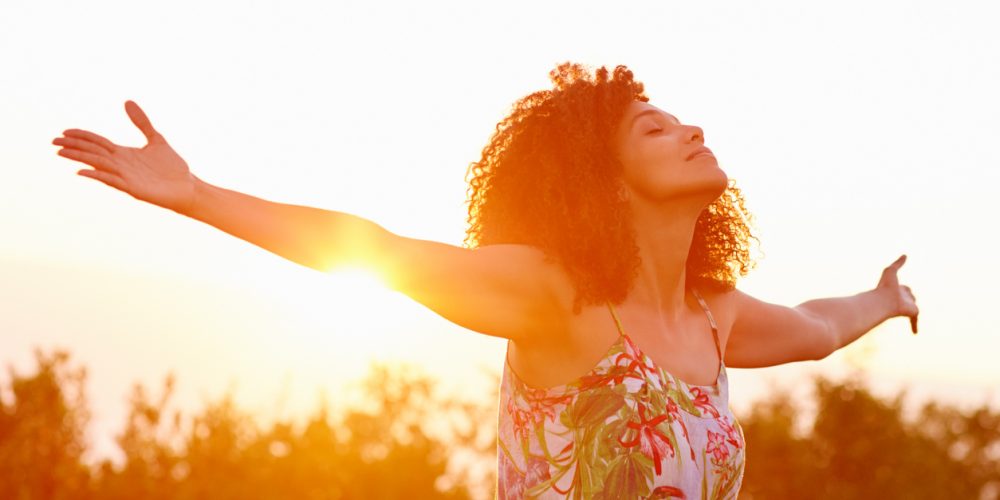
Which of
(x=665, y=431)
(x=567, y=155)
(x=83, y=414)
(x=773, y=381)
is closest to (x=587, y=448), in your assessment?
(x=665, y=431)

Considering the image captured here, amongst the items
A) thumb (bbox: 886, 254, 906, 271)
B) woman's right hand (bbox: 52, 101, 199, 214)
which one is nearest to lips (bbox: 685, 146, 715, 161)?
woman's right hand (bbox: 52, 101, 199, 214)

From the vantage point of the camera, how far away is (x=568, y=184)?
416 centimetres

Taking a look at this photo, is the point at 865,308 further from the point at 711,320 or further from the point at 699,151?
the point at 699,151

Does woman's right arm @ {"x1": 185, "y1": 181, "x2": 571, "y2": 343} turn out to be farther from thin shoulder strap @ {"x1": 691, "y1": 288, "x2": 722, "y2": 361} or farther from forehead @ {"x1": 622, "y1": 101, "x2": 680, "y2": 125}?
thin shoulder strap @ {"x1": 691, "y1": 288, "x2": 722, "y2": 361}

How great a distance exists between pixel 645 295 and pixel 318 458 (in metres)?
16.1

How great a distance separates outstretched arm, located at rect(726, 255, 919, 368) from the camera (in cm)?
513

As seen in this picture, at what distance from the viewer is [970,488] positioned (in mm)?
31297

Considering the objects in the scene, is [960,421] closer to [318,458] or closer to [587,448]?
[318,458]

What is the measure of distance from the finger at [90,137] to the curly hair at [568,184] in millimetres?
1389

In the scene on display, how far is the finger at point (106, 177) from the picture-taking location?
337cm

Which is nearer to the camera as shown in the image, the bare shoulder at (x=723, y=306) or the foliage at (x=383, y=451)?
the bare shoulder at (x=723, y=306)

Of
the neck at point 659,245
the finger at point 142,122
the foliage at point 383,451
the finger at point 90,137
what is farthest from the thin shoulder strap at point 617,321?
the foliage at point 383,451

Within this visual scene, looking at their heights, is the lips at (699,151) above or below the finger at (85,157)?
above

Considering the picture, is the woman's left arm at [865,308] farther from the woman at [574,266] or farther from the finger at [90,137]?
the finger at [90,137]
